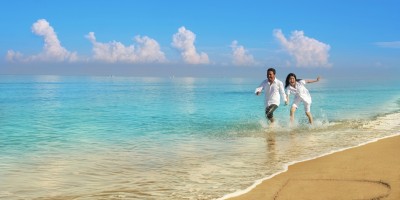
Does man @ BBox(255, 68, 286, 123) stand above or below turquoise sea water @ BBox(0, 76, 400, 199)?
above

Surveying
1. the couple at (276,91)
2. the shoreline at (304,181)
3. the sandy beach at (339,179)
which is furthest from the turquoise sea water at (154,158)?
the couple at (276,91)

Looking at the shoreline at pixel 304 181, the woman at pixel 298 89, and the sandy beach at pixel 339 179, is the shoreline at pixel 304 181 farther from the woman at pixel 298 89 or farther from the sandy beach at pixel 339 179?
the woman at pixel 298 89

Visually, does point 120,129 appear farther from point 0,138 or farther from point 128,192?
point 128,192

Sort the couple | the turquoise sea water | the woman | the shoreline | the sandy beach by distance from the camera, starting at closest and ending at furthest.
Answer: the sandy beach → the shoreline → the turquoise sea water → the couple → the woman

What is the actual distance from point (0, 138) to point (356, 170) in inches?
435

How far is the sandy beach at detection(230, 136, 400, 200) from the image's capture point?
5348 mm

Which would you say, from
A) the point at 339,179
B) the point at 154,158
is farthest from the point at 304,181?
the point at 154,158

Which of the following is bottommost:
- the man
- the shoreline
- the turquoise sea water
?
the turquoise sea water

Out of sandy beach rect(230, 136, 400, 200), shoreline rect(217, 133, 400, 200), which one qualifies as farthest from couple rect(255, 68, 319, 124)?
Answer: shoreline rect(217, 133, 400, 200)

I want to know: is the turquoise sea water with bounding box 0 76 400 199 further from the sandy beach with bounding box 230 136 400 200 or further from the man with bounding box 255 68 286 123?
the man with bounding box 255 68 286 123

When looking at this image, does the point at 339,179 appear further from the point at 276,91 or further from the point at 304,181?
the point at 276,91

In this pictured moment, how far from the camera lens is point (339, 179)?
6.15m

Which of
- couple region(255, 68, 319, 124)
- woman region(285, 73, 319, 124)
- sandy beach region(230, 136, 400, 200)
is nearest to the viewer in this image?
sandy beach region(230, 136, 400, 200)

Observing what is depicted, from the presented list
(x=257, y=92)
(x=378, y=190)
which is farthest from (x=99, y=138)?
(x=378, y=190)
